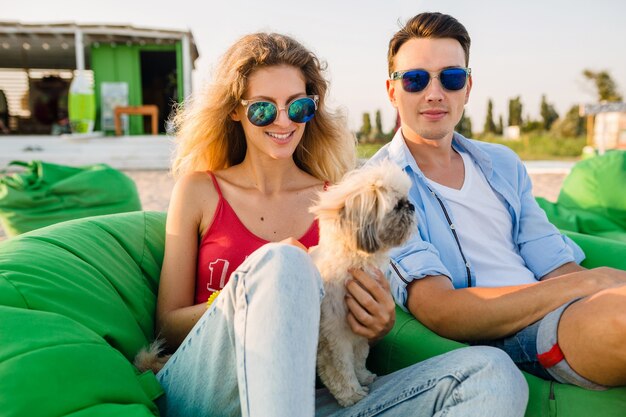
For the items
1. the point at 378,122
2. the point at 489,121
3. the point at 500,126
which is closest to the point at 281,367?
the point at 378,122

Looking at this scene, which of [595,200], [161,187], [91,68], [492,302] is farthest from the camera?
[91,68]

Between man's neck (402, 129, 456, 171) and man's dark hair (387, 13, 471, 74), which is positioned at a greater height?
man's dark hair (387, 13, 471, 74)

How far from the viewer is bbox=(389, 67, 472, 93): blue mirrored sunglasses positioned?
306 cm

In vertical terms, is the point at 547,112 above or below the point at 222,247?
above

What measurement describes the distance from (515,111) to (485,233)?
48049 millimetres

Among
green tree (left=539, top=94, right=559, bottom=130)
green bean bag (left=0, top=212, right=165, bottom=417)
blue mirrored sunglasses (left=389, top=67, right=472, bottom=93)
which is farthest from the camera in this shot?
green tree (left=539, top=94, right=559, bottom=130)

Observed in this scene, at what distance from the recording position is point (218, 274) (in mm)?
2705

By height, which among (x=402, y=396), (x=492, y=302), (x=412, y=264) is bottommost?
(x=402, y=396)

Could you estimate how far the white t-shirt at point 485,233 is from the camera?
2910mm

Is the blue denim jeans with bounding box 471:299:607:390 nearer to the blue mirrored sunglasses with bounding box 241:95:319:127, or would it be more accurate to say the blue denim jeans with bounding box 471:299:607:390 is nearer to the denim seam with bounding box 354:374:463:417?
the denim seam with bounding box 354:374:463:417

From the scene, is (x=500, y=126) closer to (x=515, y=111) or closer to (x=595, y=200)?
(x=515, y=111)

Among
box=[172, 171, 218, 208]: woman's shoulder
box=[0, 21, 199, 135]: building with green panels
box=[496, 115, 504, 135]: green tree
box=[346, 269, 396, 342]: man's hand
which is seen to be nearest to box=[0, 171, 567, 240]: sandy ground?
box=[0, 21, 199, 135]: building with green panels

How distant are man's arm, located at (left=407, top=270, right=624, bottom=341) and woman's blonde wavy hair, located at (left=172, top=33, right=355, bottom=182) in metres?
1.02

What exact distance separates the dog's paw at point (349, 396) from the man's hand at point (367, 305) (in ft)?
0.74
